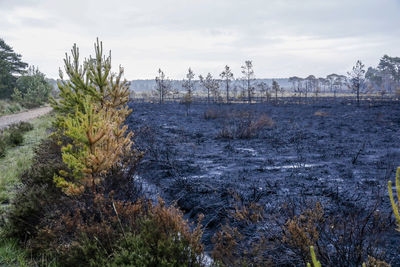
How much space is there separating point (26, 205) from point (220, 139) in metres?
10.7

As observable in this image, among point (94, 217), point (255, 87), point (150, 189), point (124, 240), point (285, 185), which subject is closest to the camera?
point (124, 240)

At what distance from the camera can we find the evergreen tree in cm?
4112

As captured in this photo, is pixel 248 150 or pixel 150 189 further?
pixel 248 150

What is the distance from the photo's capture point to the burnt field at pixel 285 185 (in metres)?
3.99

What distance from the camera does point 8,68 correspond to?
4241cm

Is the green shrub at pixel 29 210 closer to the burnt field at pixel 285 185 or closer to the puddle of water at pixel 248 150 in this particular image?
the burnt field at pixel 285 185

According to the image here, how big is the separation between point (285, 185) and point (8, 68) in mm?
45673

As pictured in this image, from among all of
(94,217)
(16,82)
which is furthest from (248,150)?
(16,82)

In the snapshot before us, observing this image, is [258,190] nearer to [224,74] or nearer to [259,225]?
[259,225]

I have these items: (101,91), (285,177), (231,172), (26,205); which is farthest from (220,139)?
(26,205)

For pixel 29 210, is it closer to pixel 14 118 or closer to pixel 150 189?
pixel 150 189

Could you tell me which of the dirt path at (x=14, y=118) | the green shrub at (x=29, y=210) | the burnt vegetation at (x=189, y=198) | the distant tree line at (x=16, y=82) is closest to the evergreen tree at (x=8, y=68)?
the distant tree line at (x=16, y=82)

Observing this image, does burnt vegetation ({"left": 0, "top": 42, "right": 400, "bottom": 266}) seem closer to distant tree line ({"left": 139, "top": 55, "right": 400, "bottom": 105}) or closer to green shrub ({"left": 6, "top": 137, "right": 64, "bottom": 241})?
green shrub ({"left": 6, "top": 137, "right": 64, "bottom": 241})

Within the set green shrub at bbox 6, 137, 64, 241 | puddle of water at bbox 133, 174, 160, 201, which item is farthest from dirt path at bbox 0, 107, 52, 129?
green shrub at bbox 6, 137, 64, 241
